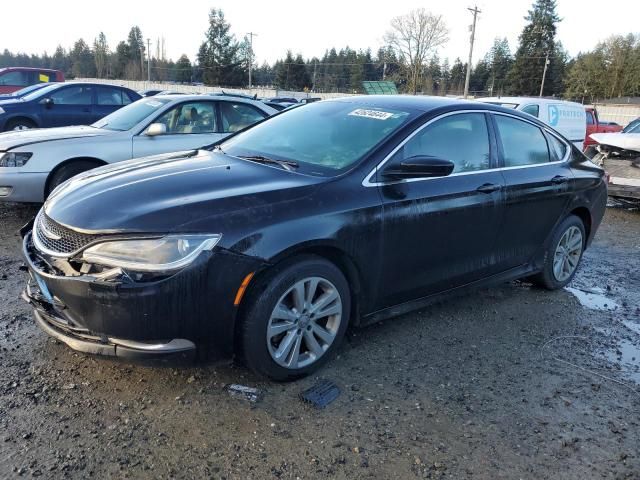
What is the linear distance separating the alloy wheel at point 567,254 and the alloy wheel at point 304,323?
275cm

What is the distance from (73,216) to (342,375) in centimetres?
180

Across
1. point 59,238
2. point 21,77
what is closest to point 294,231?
point 59,238

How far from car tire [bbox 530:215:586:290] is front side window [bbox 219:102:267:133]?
163 inches

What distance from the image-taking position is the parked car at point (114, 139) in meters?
6.22

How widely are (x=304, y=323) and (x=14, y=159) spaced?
476cm

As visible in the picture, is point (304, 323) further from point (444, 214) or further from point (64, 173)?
point (64, 173)

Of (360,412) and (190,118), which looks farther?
(190,118)

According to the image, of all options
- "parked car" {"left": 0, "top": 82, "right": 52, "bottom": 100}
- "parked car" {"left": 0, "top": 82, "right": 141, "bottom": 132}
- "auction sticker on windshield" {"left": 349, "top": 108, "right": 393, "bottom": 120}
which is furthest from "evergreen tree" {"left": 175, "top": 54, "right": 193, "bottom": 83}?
"auction sticker on windshield" {"left": 349, "top": 108, "right": 393, "bottom": 120}

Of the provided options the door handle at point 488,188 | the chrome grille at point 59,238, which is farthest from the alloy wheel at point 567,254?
the chrome grille at point 59,238

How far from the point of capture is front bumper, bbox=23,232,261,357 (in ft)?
8.70

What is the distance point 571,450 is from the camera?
2.80 m

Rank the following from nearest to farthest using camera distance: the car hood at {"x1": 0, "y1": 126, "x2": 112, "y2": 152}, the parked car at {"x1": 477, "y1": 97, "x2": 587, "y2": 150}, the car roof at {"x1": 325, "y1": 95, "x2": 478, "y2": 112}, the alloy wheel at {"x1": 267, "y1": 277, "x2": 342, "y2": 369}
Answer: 1. the alloy wheel at {"x1": 267, "y1": 277, "x2": 342, "y2": 369}
2. the car roof at {"x1": 325, "y1": 95, "x2": 478, "y2": 112}
3. the car hood at {"x1": 0, "y1": 126, "x2": 112, "y2": 152}
4. the parked car at {"x1": 477, "y1": 97, "x2": 587, "y2": 150}

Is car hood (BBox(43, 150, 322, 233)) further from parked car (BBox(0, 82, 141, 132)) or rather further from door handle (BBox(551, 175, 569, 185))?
parked car (BBox(0, 82, 141, 132))

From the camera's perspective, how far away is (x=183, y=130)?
23.2ft
